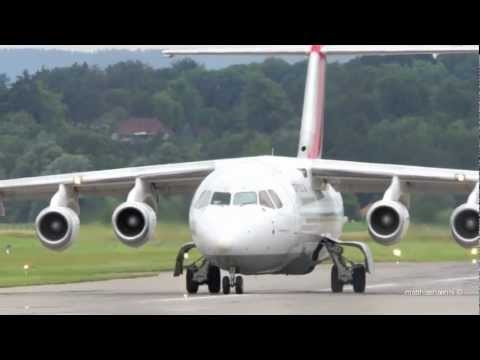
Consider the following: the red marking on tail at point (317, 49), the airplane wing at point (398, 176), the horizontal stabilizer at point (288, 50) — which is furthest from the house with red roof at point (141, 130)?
the airplane wing at point (398, 176)

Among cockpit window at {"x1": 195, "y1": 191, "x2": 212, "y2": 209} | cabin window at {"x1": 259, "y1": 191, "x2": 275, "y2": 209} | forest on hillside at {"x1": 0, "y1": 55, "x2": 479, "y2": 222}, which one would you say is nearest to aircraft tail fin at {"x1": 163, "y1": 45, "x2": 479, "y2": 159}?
cockpit window at {"x1": 195, "y1": 191, "x2": 212, "y2": 209}

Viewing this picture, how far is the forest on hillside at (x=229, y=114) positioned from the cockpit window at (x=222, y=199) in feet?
30.7

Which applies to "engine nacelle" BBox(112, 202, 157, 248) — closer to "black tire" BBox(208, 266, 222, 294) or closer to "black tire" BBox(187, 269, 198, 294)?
"black tire" BBox(187, 269, 198, 294)

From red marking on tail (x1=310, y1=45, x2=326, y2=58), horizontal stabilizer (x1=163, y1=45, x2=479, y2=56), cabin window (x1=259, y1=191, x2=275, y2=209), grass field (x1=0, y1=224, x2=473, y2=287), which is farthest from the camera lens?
grass field (x1=0, y1=224, x2=473, y2=287)

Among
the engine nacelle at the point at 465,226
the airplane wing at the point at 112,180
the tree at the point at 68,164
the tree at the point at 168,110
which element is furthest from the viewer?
the tree at the point at 168,110

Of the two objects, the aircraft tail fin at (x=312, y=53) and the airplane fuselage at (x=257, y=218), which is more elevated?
the aircraft tail fin at (x=312, y=53)

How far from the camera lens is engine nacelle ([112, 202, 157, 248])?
87.4 ft

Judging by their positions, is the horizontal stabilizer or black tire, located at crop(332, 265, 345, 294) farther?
black tire, located at crop(332, 265, 345, 294)

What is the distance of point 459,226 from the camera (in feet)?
83.0

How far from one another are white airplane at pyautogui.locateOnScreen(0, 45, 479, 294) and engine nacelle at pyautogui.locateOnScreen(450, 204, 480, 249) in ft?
0.05

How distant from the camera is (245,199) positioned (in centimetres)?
2481

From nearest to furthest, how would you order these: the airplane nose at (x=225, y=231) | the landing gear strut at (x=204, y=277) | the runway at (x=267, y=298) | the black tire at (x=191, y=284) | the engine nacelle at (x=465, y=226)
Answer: the runway at (x=267, y=298) < the airplane nose at (x=225, y=231) < the engine nacelle at (x=465, y=226) < the landing gear strut at (x=204, y=277) < the black tire at (x=191, y=284)

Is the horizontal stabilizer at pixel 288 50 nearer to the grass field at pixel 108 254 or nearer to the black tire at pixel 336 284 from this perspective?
the black tire at pixel 336 284

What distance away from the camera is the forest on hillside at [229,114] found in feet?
119
